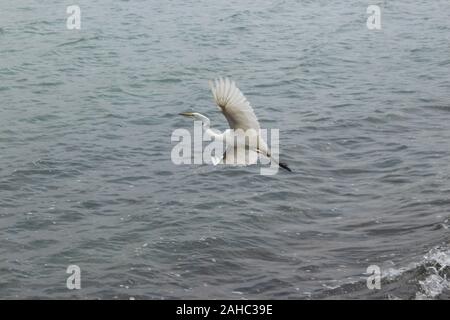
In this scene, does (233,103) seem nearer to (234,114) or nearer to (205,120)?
(234,114)

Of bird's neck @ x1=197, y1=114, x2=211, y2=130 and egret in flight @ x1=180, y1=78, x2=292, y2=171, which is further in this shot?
bird's neck @ x1=197, y1=114, x2=211, y2=130

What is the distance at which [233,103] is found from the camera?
1138 centimetres

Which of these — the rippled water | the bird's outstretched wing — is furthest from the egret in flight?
the rippled water

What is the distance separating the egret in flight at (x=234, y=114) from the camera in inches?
443

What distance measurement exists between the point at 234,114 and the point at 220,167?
4.86 meters

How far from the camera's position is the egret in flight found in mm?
11258

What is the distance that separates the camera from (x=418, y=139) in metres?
17.4

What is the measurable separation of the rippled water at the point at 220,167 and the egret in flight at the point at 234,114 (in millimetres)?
1643

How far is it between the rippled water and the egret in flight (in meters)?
1.64

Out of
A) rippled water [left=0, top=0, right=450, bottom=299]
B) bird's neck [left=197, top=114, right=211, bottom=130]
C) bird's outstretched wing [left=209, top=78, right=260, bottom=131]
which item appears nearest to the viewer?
bird's outstretched wing [left=209, top=78, right=260, bottom=131]

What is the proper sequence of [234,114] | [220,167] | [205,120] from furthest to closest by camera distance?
[220,167] < [205,120] < [234,114]

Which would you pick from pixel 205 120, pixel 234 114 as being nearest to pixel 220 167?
pixel 205 120

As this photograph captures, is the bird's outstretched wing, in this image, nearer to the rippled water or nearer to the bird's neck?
the bird's neck

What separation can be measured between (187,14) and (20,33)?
5122 mm
